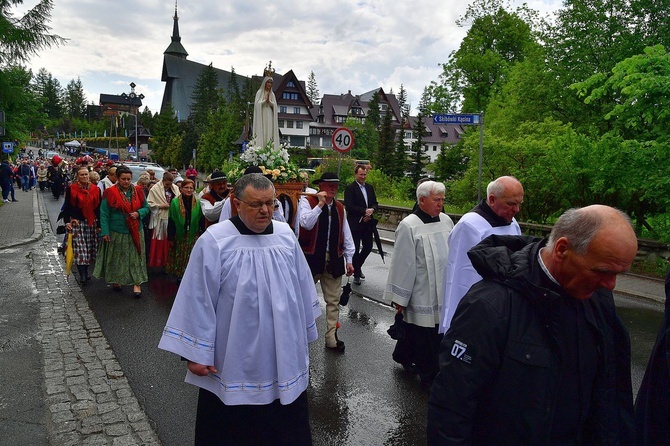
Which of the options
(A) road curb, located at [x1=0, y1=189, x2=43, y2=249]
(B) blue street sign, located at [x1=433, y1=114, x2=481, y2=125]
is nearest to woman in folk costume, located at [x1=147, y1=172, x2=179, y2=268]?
(A) road curb, located at [x1=0, y1=189, x2=43, y2=249]

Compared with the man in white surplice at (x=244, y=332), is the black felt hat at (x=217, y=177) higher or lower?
higher

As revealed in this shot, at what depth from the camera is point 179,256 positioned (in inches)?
382

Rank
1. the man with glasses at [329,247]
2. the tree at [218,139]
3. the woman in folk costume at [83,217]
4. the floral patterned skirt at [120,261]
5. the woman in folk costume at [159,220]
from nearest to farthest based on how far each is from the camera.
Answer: the man with glasses at [329,247] < the floral patterned skirt at [120,261] < the woman in folk costume at [83,217] < the woman in folk costume at [159,220] < the tree at [218,139]

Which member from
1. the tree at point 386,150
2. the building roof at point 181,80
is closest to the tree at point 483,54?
the tree at point 386,150

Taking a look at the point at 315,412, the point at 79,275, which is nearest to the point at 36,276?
the point at 79,275

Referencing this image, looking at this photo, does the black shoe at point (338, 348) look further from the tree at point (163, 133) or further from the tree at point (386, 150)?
the tree at point (163, 133)

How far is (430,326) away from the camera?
5156 millimetres

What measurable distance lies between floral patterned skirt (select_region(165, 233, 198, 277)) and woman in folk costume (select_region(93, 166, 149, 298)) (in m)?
0.95

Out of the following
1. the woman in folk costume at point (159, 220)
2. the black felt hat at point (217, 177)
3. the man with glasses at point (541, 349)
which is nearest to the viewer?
the man with glasses at point (541, 349)

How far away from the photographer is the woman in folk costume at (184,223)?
9202 millimetres

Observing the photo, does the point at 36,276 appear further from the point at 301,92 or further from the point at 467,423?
the point at 301,92

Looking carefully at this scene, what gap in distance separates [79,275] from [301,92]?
257 ft

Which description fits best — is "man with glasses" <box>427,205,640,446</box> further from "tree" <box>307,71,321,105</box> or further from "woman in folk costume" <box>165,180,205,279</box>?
"tree" <box>307,71,321,105</box>

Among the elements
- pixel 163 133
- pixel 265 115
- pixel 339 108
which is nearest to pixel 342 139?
pixel 265 115
